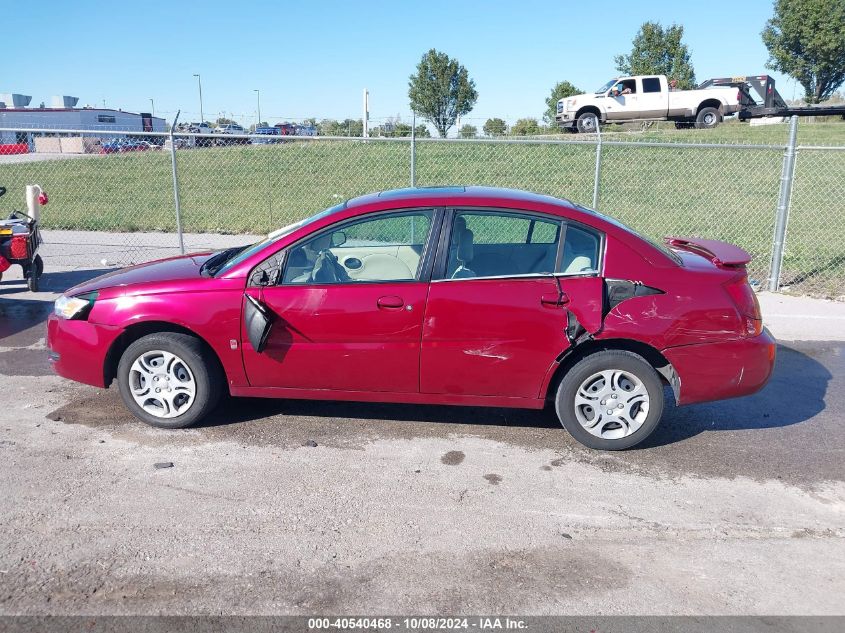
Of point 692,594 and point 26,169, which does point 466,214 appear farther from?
point 26,169

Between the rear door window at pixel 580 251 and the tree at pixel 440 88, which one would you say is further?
the tree at pixel 440 88

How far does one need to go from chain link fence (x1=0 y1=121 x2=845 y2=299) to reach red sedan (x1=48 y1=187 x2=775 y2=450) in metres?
4.67

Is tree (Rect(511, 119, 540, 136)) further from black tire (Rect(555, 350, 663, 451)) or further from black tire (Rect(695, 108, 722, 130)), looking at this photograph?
black tire (Rect(555, 350, 663, 451))

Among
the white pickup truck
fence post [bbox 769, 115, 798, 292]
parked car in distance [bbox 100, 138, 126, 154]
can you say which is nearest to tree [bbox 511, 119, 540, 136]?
the white pickup truck

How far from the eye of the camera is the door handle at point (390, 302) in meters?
4.48

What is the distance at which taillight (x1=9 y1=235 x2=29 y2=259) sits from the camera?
823cm

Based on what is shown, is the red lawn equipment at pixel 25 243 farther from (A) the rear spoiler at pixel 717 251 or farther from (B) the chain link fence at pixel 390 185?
(A) the rear spoiler at pixel 717 251

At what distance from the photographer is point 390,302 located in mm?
4488

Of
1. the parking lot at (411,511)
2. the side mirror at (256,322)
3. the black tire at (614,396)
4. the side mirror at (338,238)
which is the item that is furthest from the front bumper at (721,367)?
the side mirror at (256,322)

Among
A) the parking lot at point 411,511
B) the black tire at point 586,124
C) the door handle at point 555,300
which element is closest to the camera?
the parking lot at point 411,511

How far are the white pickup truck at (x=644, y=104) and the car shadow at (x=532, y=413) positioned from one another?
21.9 m

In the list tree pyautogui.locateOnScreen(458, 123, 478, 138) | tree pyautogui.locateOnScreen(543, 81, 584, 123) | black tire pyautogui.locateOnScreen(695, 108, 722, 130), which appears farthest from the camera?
tree pyautogui.locateOnScreen(543, 81, 584, 123)

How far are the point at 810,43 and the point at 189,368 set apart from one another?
53.2m

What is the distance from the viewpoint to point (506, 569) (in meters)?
3.33
